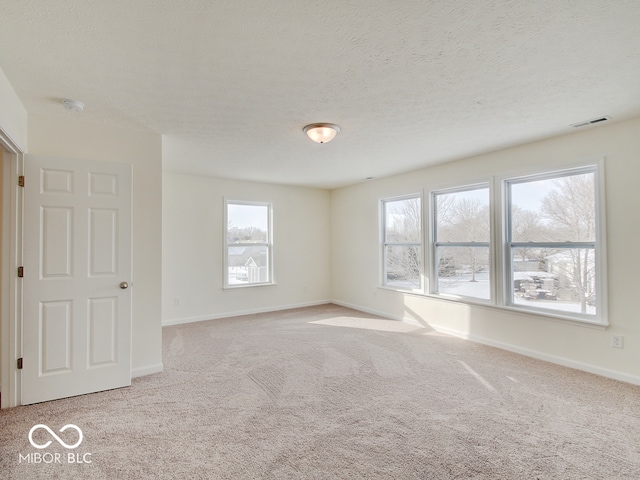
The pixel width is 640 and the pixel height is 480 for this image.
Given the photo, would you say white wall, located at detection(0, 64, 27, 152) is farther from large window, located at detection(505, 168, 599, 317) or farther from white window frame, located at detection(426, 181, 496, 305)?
large window, located at detection(505, 168, 599, 317)

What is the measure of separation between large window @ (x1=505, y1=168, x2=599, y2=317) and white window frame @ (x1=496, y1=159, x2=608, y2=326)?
0.04 feet

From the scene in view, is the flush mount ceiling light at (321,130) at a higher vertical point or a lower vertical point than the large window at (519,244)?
higher

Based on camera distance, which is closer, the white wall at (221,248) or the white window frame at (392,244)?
the white window frame at (392,244)

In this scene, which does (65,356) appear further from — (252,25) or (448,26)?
(448,26)

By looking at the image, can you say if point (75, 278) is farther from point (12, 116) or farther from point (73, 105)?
point (73, 105)

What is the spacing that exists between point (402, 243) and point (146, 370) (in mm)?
A: 4139

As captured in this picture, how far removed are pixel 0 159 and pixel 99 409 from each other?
2274 millimetres

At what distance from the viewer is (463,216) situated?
455 cm

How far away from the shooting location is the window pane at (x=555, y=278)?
3.37m

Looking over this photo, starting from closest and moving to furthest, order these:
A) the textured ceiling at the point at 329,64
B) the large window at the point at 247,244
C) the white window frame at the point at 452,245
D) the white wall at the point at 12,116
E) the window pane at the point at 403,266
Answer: the textured ceiling at the point at 329,64 → the white wall at the point at 12,116 → the white window frame at the point at 452,245 → the window pane at the point at 403,266 → the large window at the point at 247,244

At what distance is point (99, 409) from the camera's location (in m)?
2.56

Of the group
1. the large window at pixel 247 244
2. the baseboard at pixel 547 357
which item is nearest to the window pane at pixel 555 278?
the baseboard at pixel 547 357

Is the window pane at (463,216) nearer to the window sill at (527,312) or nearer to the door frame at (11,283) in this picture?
the window sill at (527,312)

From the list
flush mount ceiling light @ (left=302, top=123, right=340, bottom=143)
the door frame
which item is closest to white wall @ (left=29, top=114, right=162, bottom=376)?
the door frame
